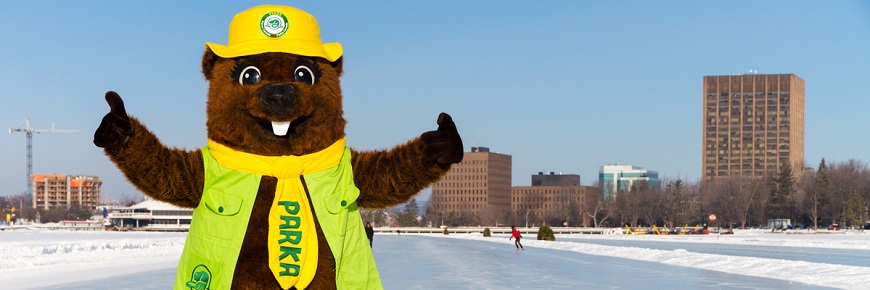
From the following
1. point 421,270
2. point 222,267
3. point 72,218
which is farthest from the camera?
point 72,218

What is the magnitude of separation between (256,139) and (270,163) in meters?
0.12

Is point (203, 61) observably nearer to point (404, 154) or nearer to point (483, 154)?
point (404, 154)

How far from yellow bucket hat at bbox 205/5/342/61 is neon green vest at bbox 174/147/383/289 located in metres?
0.48

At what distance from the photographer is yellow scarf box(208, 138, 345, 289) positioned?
3756mm

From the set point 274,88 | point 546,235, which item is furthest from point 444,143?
point 546,235

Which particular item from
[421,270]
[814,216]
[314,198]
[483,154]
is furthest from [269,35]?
[483,154]

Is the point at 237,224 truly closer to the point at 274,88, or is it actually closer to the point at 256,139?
the point at 256,139

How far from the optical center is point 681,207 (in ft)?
333

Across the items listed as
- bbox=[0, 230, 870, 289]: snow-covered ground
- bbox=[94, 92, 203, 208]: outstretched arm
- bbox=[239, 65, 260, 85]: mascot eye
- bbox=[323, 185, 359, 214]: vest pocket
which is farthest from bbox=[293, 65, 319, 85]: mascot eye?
bbox=[0, 230, 870, 289]: snow-covered ground

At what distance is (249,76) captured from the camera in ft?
12.6

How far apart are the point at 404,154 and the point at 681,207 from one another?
101 meters

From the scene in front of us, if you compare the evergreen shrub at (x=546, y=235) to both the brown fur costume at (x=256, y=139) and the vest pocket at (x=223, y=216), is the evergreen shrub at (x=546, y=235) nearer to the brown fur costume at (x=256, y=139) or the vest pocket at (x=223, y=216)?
the brown fur costume at (x=256, y=139)

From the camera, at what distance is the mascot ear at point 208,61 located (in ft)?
13.3

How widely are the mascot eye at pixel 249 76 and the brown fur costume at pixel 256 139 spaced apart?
0.08 ft
